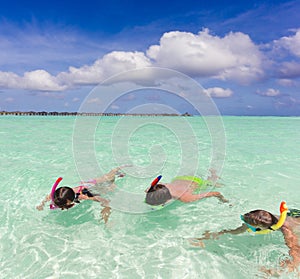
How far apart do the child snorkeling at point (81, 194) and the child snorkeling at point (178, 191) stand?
43.7 inches

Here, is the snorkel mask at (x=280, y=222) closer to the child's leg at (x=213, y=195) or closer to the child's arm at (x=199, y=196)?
the child's arm at (x=199, y=196)

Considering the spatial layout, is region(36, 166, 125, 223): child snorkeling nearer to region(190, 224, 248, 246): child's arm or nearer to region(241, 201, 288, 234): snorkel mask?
region(190, 224, 248, 246): child's arm

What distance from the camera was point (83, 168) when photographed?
34.1 feet

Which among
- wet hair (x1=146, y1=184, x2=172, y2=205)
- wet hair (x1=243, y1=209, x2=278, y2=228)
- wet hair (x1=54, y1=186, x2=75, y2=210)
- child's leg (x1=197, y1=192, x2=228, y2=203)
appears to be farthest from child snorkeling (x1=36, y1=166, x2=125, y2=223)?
wet hair (x1=243, y1=209, x2=278, y2=228)

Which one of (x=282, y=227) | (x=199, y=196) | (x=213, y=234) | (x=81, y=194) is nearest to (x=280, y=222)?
(x=282, y=227)

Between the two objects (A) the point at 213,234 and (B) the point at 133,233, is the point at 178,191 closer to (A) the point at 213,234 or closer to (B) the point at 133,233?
(A) the point at 213,234

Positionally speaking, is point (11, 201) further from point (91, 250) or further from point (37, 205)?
point (91, 250)

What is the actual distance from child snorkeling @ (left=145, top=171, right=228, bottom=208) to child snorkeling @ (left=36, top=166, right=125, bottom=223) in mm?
1109

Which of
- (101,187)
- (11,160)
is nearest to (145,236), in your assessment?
(101,187)

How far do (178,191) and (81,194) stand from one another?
7.56 feet

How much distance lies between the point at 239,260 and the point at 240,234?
2.42 ft

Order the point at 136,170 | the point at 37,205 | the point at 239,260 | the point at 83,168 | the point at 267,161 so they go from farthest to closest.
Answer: the point at 267,161, the point at 83,168, the point at 136,170, the point at 37,205, the point at 239,260

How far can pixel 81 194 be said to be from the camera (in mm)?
5438

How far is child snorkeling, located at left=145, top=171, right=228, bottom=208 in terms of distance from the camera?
16.7 feet
